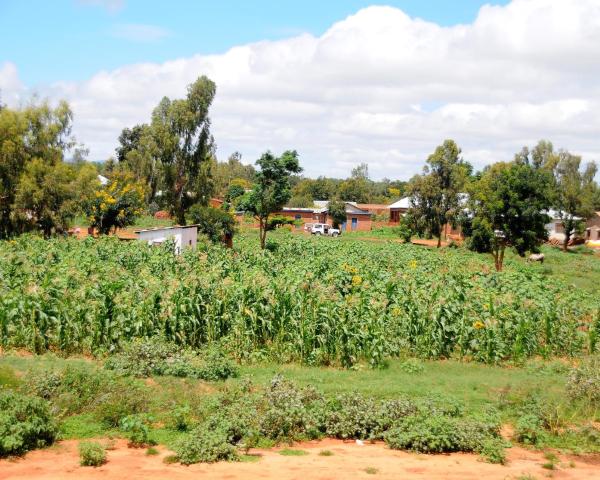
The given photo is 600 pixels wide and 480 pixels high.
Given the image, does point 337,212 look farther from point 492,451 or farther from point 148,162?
point 492,451

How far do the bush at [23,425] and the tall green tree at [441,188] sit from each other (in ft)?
132

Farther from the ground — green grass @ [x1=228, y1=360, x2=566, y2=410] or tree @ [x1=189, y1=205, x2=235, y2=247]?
tree @ [x1=189, y1=205, x2=235, y2=247]

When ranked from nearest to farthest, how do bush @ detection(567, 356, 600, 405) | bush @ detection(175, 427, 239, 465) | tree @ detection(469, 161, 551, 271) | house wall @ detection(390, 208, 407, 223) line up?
bush @ detection(175, 427, 239, 465)
bush @ detection(567, 356, 600, 405)
tree @ detection(469, 161, 551, 271)
house wall @ detection(390, 208, 407, 223)

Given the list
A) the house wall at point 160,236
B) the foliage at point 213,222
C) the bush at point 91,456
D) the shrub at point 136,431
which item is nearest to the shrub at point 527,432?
the shrub at point 136,431

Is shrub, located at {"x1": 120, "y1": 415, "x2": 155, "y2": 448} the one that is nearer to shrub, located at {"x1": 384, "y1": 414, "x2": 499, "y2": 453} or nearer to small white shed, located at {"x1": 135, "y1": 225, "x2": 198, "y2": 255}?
shrub, located at {"x1": 384, "y1": 414, "x2": 499, "y2": 453}

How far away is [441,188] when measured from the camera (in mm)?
47094

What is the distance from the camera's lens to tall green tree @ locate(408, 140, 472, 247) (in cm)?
4653

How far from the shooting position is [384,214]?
7719cm

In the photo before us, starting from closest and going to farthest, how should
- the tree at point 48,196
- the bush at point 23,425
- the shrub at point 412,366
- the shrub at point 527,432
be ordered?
the bush at point 23,425 → the shrub at point 527,432 → the shrub at point 412,366 → the tree at point 48,196

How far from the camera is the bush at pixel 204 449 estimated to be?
26.5 ft

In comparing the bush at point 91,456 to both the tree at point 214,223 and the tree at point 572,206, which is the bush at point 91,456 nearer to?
the tree at point 214,223

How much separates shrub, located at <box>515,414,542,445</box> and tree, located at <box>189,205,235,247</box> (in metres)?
27.7

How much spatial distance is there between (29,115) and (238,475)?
1255 inches

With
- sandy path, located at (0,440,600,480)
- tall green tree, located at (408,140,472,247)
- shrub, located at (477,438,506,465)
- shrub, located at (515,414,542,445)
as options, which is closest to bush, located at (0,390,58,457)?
sandy path, located at (0,440,600,480)
